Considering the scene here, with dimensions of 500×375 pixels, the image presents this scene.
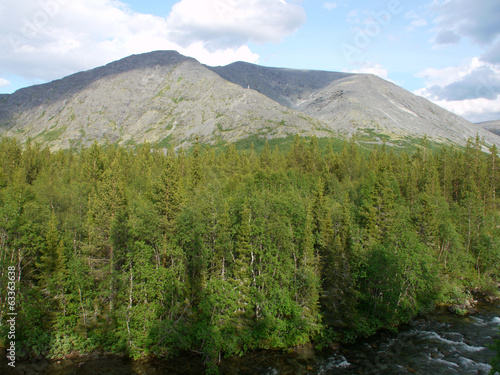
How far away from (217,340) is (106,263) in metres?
17.1

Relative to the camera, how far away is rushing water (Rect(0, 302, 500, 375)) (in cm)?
3194

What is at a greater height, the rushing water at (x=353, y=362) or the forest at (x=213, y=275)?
the forest at (x=213, y=275)

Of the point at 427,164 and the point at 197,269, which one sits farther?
the point at 427,164

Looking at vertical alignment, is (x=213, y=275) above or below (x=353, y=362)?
above

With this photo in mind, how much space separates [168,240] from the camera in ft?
132

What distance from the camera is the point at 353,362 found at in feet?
112

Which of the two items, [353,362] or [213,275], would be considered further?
[213,275]

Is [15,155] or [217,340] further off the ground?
[15,155]

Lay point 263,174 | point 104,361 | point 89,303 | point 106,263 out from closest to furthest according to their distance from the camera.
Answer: point 104,361 < point 89,303 < point 106,263 < point 263,174

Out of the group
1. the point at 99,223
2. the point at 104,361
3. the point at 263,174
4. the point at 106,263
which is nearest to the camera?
the point at 104,361

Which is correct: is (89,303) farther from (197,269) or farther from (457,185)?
(457,185)

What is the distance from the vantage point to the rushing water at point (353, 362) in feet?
105

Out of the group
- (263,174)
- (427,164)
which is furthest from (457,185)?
(263,174)

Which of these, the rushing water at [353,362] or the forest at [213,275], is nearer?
the rushing water at [353,362]
